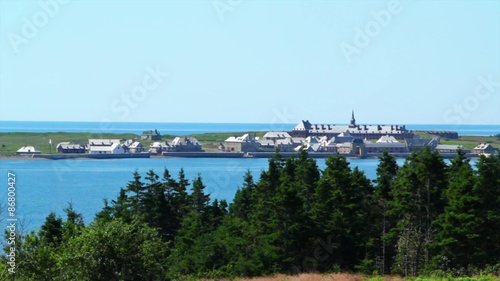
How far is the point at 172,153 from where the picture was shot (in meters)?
108

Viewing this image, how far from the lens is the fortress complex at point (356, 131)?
426 feet

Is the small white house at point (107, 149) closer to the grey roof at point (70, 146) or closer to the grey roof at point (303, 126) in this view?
the grey roof at point (70, 146)

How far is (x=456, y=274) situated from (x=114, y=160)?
293 ft

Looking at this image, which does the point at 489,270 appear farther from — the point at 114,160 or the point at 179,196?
the point at 114,160

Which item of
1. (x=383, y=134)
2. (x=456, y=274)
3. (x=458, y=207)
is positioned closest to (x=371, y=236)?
(x=458, y=207)

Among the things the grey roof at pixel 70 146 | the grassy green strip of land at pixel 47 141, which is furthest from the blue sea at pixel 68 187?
the grassy green strip of land at pixel 47 141

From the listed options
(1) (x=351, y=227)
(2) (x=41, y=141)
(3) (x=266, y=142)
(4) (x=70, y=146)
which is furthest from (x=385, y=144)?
(1) (x=351, y=227)

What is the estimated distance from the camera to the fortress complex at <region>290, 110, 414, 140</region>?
426ft

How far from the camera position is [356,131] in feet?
438

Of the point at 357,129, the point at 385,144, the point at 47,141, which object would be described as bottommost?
the point at 385,144

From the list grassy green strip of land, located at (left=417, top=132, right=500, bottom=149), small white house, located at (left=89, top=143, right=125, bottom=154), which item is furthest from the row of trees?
grassy green strip of land, located at (left=417, top=132, right=500, bottom=149)

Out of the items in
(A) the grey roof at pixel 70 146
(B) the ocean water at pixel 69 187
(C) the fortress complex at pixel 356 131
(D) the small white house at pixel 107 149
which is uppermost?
(C) the fortress complex at pixel 356 131

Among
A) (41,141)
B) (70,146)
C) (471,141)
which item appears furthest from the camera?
(471,141)

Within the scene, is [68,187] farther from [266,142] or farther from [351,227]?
[266,142]
